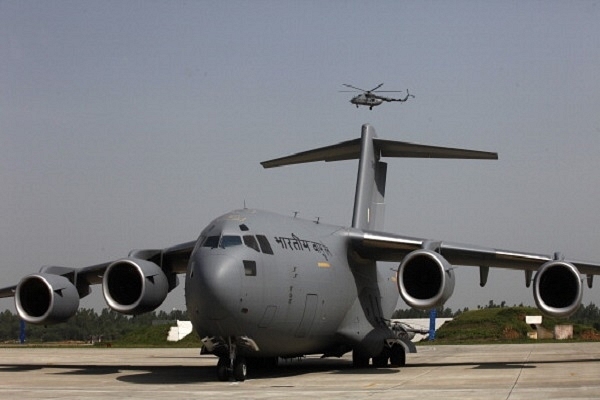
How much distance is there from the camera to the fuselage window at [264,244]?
54.3 feet

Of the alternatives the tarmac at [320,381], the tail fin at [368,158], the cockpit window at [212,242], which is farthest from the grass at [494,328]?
the cockpit window at [212,242]

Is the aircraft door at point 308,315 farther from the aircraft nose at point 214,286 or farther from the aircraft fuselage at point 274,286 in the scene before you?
the aircraft nose at point 214,286

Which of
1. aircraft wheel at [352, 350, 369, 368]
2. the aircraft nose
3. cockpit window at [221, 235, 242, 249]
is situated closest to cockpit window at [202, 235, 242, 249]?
cockpit window at [221, 235, 242, 249]

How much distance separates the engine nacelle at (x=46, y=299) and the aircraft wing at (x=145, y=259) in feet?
1.64

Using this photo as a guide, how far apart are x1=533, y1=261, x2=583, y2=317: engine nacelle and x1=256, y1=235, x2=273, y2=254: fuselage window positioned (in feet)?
19.0

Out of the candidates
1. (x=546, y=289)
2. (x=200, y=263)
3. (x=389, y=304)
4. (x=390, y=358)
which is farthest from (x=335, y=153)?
(x=200, y=263)

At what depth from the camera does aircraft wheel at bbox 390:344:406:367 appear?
21250mm

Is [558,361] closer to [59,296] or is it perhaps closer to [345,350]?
[345,350]

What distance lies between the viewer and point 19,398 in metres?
13.2

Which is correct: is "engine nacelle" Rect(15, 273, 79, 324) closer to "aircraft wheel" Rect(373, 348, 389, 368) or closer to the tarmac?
the tarmac

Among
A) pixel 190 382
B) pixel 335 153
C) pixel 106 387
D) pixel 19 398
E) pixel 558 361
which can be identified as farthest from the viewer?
pixel 335 153

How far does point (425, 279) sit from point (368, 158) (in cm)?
526

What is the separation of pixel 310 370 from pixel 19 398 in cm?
785

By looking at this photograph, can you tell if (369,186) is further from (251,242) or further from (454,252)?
(251,242)
